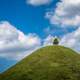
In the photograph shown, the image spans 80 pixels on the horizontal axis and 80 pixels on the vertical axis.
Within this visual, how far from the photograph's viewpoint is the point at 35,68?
196250 millimetres

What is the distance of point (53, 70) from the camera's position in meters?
192

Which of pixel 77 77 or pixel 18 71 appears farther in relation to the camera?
pixel 18 71

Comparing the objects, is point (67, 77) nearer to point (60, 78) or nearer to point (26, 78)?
point (60, 78)

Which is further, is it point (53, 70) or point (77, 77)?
point (53, 70)

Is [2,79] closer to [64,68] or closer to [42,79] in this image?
[42,79]

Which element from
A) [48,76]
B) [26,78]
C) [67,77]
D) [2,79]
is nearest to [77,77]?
[67,77]

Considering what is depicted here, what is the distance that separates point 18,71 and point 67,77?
35446 millimetres

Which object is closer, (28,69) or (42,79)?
(42,79)

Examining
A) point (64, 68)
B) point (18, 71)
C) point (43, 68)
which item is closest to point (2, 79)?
point (18, 71)

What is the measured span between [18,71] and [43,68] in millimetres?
16568

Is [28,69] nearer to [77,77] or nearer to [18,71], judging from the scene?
[18,71]

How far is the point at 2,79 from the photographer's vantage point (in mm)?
189375

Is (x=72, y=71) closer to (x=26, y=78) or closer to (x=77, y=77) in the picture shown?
(x=77, y=77)

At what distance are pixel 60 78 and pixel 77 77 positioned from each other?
10335mm
